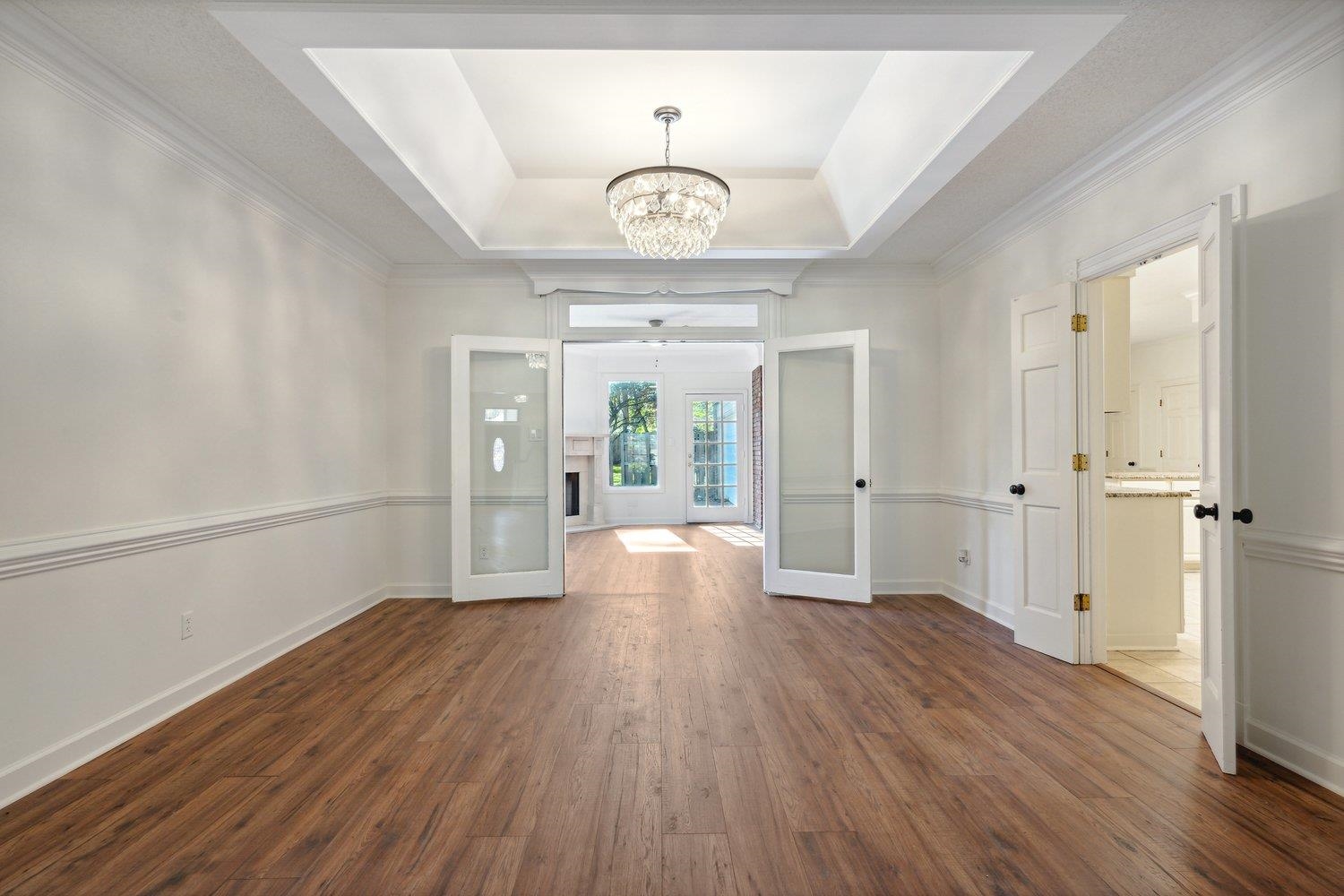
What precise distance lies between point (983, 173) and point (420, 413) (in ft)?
14.5

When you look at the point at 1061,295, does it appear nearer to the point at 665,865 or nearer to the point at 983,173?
the point at 983,173

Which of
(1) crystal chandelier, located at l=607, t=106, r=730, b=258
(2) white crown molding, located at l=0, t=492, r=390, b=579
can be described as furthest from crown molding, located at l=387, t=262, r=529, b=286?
(2) white crown molding, located at l=0, t=492, r=390, b=579

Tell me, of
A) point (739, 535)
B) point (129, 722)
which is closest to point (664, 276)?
point (129, 722)

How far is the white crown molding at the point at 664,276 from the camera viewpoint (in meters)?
5.07

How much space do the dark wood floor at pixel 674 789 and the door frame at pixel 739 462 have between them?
6812mm

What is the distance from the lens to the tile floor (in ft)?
10.4

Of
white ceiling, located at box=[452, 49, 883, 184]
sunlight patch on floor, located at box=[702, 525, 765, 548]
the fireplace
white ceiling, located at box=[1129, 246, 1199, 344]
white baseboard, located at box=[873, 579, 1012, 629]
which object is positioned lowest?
sunlight patch on floor, located at box=[702, 525, 765, 548]

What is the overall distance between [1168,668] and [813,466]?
2.57m

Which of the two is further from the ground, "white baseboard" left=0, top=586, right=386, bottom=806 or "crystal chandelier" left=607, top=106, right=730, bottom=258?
"crystal chandelier" left=607, top=106, right=730, bottom=258

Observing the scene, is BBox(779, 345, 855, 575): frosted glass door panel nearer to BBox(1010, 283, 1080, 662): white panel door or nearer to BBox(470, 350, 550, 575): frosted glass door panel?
BBox(1010, 283, 1080, 662): white panel door

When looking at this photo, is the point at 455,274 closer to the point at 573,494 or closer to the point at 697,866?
the point at 697,866

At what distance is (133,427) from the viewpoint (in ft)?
9.00

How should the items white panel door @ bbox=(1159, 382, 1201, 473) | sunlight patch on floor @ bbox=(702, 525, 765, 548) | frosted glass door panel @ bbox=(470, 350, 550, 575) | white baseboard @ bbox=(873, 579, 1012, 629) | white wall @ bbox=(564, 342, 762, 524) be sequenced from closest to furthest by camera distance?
white baseboard @ bbox=(873, 579, 1012, 629), frosted glass door panel @ bbox=(470, 350, 550, 575), sunlight patch on floor @ bbox=(702, 525, 765, 548), white panel door @ bbox=(1159, 382, 1201, 473), white wall @ bbox=(564, 342, 762, 524)

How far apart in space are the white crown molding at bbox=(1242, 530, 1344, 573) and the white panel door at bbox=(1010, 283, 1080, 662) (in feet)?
3.36
